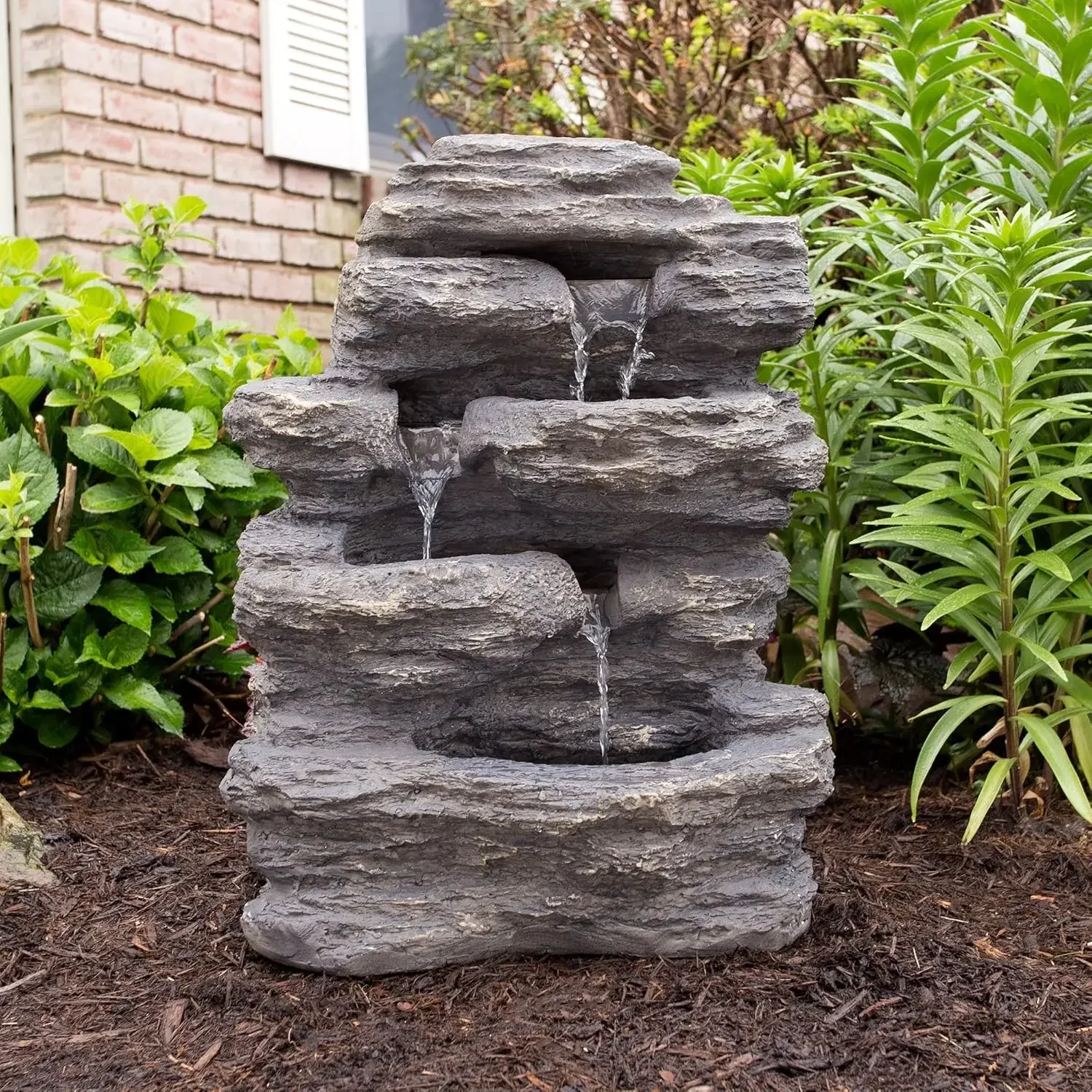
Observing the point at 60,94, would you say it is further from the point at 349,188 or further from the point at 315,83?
the point at 349,188

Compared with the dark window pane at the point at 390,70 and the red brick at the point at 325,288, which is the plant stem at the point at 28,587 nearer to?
the red brick at the point at 325,288

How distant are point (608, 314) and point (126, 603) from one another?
1598 mm

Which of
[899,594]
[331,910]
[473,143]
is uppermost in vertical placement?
[473,143]

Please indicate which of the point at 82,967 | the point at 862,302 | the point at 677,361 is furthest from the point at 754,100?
the point at 82,967

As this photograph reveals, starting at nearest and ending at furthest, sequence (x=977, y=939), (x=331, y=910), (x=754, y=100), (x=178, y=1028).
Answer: (x=178, y=1028)
(x=331, y=910)
(x=977, y=939)
(x=754, y=100)

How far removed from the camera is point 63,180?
5.05 meters

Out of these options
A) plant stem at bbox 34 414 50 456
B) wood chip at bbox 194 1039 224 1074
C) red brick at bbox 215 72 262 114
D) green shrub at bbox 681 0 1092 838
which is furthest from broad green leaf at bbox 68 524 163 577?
red brick at bbox 215 72 262 114

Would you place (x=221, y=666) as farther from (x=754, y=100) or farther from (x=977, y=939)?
(x=754, y=100)

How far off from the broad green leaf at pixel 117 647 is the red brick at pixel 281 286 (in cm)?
306

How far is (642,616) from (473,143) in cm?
106

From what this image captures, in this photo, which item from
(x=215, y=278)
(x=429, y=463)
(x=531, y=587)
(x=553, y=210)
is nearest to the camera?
(x=531, y=587)

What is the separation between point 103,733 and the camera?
139 inches

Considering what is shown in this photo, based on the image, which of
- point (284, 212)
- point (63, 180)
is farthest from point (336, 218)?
point (63, 180)

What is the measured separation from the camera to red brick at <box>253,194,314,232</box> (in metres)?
5.96
